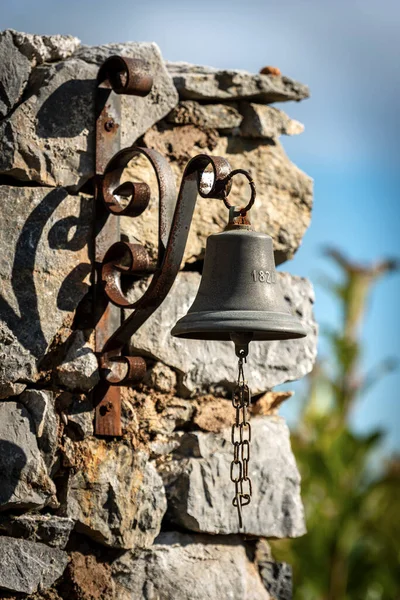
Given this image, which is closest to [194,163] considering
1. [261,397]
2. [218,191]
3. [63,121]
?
[218,191]

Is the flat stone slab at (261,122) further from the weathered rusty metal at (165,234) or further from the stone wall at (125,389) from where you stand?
the weathered rusty metal at (165,234)

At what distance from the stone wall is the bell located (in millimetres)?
309

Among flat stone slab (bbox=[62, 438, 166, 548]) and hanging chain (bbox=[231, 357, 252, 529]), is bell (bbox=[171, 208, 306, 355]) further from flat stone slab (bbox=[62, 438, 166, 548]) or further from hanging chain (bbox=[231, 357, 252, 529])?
flat stone slab (bbox=[62, 438, 166, 548])

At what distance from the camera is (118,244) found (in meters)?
2.21

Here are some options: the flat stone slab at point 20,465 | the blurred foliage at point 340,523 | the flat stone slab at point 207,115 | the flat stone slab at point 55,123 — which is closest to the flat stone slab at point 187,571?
the flat stone slab at point 20,465

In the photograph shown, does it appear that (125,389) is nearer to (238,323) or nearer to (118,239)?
(118,239)

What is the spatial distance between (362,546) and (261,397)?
4.43m

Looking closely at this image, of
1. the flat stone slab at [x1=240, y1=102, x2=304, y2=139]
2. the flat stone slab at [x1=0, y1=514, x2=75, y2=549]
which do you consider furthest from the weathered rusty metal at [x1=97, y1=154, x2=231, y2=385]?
the flat stone slab at [x1=240, y1=102, x2=304, y2=139]

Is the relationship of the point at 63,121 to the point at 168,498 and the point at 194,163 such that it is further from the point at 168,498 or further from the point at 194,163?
the point at 168,498

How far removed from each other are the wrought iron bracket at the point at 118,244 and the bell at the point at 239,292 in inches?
3.5

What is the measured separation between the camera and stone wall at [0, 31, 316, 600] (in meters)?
2.14

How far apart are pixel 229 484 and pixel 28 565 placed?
0.58 m

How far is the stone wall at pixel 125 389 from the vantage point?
2.14m

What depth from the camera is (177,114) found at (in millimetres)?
2477
